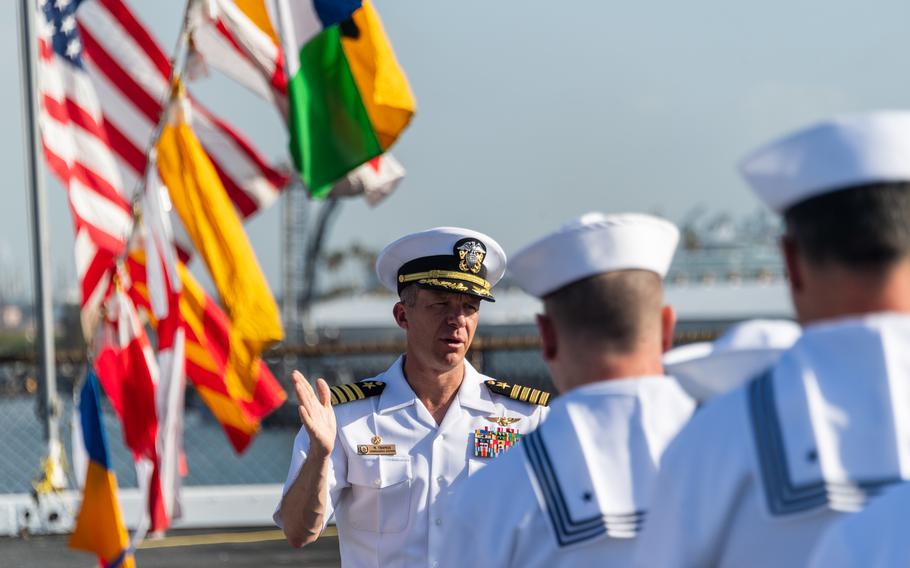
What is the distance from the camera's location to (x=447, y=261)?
4.31 meters

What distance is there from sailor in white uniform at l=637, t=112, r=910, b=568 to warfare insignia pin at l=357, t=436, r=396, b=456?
2.18m

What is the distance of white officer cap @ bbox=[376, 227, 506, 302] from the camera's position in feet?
14.0

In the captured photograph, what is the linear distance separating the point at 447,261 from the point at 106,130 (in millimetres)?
4683

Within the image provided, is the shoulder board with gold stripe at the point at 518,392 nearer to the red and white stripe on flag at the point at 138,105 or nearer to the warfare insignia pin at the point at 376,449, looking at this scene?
the warfare insignia pin at the point at 376,449

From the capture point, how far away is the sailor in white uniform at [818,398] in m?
1.84

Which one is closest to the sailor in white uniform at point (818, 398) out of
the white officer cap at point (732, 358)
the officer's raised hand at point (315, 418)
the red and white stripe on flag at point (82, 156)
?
the white officer cap at point (732, 358)

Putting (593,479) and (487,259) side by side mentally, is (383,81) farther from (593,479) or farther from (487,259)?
(593,479)

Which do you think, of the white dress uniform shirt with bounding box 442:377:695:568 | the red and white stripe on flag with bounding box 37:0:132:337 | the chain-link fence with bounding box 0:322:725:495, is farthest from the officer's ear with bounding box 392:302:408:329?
the chain-link fence with bounding box 0:322:725:495

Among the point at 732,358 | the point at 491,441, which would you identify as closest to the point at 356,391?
the point at 491,441

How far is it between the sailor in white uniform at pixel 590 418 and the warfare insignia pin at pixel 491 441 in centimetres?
157

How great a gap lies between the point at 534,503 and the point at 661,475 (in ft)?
1.94

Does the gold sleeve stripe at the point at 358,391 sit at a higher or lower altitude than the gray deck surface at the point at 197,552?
higher

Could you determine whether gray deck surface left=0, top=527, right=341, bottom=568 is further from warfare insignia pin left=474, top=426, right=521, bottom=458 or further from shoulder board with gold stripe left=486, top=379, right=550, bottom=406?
warfare insignia pin left=474, top=426, right=521, bottom=458

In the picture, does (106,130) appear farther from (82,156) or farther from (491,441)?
(491,441)
